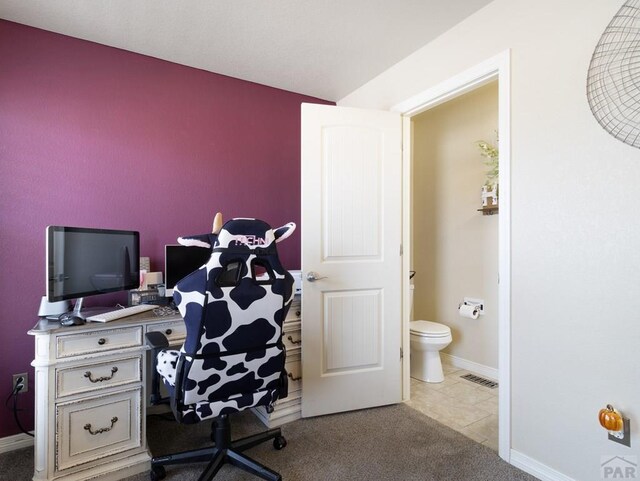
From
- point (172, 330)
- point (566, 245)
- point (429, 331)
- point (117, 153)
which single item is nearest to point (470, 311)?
point (429, 331)

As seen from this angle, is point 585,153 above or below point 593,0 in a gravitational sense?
below

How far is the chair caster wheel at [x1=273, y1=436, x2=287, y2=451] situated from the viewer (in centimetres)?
195

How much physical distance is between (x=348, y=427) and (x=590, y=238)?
5.57 ft

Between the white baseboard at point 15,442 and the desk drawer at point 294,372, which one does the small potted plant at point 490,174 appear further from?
the white baseboard at point 15,442

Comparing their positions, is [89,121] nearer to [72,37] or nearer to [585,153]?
[72,37]

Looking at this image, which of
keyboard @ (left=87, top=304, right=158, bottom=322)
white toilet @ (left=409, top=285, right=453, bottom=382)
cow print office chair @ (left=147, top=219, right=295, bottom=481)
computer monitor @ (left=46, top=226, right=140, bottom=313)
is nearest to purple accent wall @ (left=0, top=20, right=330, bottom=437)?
computer monitor @ (left=46, top=226, right=140, bottom=313)

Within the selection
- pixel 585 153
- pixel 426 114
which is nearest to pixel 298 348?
pixel 585 153

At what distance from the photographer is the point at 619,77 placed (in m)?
1.45

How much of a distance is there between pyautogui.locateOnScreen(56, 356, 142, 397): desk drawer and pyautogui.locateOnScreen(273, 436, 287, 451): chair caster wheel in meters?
0.80

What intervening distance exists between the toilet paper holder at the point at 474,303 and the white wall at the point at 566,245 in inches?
53.6

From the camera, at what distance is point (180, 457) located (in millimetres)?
1678

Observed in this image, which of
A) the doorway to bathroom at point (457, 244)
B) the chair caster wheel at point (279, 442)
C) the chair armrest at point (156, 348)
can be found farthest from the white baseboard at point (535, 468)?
the chair armrest at point (156, 348)

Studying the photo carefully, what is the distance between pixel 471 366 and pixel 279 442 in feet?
6.71

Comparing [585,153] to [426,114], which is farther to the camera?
[426,114]
